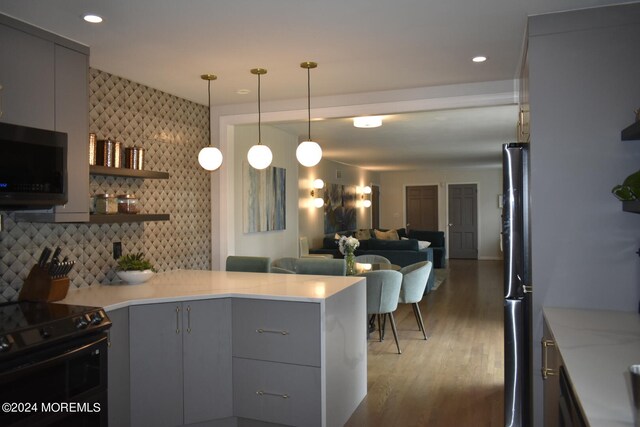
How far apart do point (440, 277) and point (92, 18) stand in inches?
325

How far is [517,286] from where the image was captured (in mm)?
2850

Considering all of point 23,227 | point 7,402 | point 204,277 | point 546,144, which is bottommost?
point 7,402

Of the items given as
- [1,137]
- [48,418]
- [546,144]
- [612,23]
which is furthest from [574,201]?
[1,137]

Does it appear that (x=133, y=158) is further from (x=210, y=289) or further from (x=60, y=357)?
(x=60, y=357)

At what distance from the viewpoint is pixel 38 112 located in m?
2.72

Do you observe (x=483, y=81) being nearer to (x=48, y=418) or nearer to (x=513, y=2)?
(x=513, y=2)

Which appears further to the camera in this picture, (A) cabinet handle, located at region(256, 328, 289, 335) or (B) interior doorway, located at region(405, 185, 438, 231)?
(B) interior doorway, located at region(405, 185, 438, 231)

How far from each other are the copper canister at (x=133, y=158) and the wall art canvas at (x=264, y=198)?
5.33ft

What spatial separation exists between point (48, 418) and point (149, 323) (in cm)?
78

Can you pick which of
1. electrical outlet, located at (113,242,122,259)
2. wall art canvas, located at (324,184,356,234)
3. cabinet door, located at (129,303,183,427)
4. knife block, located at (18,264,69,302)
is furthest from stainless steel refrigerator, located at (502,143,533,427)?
wall art canvas, located at (324,184,356,234)

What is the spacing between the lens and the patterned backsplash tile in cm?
299

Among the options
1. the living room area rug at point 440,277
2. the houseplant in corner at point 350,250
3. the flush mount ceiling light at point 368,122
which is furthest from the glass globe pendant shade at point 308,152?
the living room area rug at point 440,277

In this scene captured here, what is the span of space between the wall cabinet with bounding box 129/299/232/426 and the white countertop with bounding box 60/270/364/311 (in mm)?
70

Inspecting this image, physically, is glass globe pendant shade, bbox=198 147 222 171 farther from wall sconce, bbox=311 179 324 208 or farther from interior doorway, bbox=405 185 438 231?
interior doorway, bbox=405 185 438 231
